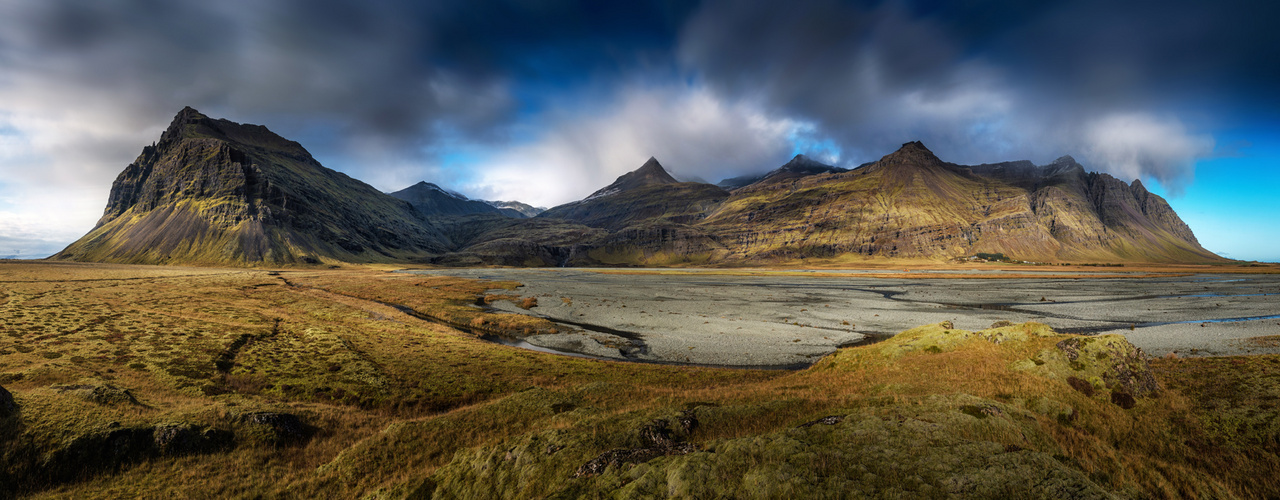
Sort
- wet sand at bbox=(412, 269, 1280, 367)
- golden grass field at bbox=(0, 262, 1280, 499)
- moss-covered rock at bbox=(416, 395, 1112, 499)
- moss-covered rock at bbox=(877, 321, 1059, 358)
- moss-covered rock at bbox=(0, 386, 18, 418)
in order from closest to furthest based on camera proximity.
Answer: moss-covered rock at bbox=(416, 395, 1112, 499) < golden grass field at bbox=(0, 262, 1280, 499) < moss-covered rock at bbox=(0, 386, 18, 418) < moss-covered rock at bbox=(877, 321, 1059, 358) < wet sand at bbox=(412, 269, 1280, 367)

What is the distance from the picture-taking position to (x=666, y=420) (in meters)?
12.2

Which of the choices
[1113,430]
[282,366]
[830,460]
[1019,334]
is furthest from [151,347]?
[1019,334]

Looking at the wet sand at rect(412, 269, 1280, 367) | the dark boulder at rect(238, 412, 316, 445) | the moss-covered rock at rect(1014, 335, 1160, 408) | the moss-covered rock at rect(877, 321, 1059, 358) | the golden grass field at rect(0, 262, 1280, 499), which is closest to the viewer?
the golden grass field at rect(0, 262, 1280, 499)

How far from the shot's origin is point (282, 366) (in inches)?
1018

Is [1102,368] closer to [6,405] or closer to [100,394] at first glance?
[6,405]

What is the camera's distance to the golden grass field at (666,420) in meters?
7.92

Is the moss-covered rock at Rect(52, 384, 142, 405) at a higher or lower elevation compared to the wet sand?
higher

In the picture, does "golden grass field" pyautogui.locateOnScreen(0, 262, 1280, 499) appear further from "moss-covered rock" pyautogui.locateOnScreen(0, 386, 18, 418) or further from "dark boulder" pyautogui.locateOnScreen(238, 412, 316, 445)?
"moss-covered rock" pyautogui.locateOnScreen(0, 386, 18, 418)

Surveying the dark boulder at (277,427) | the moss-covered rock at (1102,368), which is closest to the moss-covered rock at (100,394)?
the dark boulder at (277,427)

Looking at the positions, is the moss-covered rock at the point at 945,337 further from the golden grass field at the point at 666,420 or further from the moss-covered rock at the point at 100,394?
the moss-covered rock at the point at 100,394

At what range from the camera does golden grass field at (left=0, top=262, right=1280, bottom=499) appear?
7.92m

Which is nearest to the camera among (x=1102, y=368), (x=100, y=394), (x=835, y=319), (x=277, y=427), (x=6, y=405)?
(x=6, y=405)

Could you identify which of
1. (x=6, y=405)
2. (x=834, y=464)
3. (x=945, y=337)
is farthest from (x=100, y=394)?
(x=945, y=337)

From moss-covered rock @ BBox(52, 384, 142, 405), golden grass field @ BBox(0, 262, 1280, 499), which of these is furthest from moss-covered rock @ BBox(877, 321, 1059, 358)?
moss-covered rock @ BBox(52, 384, 142, 405)
